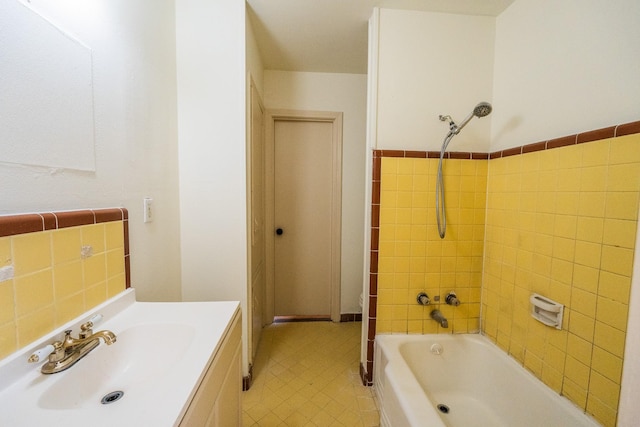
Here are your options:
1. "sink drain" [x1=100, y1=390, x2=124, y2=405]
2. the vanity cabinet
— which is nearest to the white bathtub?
the vanity cabinet

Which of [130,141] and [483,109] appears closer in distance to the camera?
[130,141]

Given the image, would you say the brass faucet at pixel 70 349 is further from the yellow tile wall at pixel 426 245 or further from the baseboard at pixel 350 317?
the baseboard at pixel 350 317

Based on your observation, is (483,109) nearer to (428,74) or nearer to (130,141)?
(428,74)

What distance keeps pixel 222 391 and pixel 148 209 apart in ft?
2.80

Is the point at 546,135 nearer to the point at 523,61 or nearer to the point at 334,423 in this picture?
the point at 523,61

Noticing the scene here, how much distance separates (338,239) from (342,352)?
0.95 metres

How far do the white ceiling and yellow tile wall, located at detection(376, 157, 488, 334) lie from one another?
0.89m

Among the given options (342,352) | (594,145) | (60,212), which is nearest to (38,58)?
(60,212)

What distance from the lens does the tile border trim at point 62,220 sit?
573 mm

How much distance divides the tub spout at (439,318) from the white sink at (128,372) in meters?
1.20

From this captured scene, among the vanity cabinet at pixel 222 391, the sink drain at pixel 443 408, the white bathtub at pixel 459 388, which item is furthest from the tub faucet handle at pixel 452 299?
the vanity cabinet at pixel 222 391

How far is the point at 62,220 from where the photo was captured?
697 millimetres

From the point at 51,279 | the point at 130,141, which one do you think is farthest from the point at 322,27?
the point at 51,279

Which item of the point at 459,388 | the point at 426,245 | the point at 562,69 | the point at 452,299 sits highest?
the point at 562,69
